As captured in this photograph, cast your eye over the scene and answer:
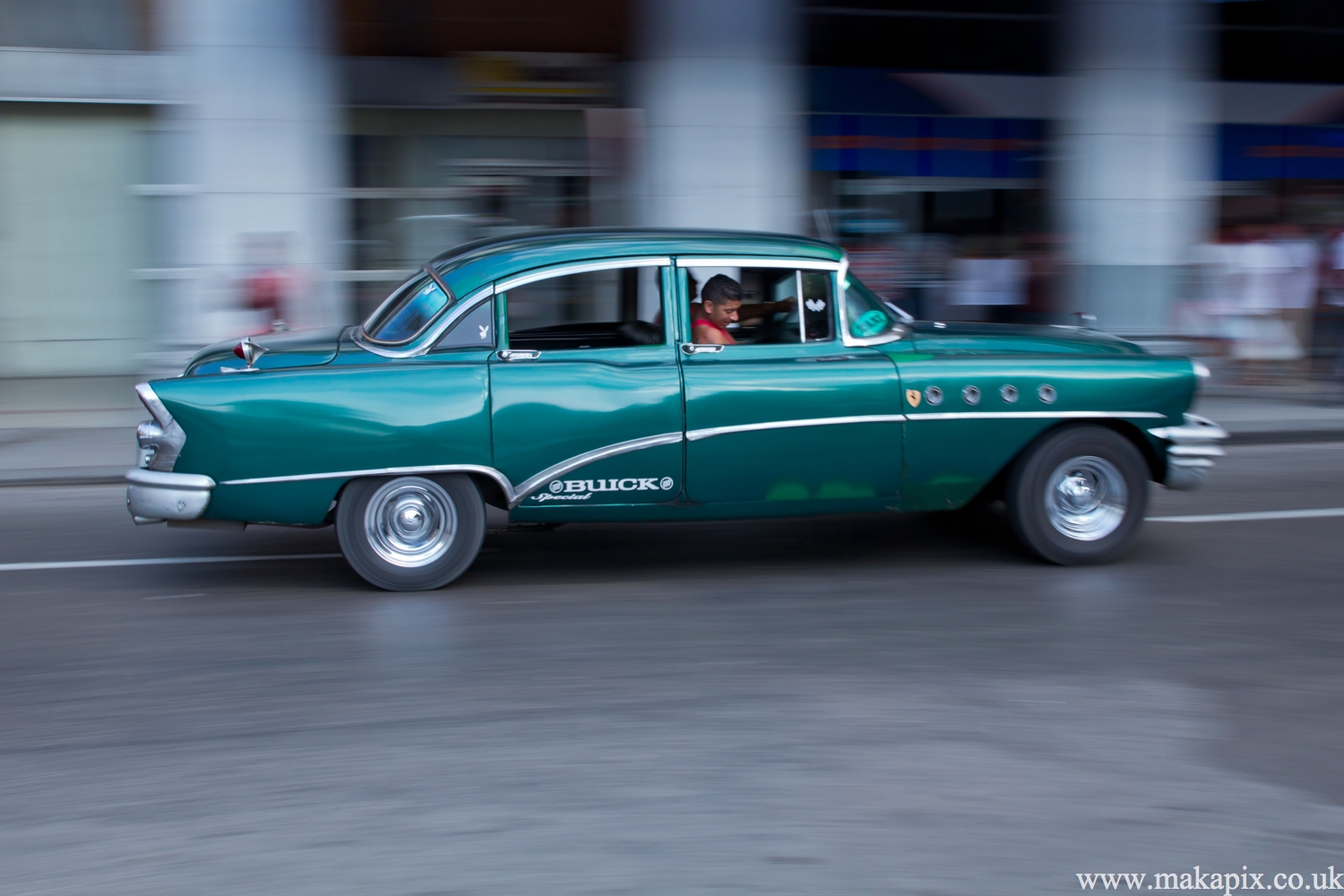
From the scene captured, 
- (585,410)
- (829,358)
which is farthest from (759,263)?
(585,410)

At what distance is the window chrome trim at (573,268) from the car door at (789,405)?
0.13 metres

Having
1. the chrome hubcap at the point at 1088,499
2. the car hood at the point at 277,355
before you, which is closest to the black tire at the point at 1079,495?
the chrome hubcap at the point at 1088,499

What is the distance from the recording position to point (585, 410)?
18.9ft

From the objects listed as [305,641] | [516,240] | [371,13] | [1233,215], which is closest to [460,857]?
[305,641]

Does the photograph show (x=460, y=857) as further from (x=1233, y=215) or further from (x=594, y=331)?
(x=1233, y=215)

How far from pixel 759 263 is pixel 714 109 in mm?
6221

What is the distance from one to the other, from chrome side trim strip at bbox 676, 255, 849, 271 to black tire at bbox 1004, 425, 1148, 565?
1.35 metres

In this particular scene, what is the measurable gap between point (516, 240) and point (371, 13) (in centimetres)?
655

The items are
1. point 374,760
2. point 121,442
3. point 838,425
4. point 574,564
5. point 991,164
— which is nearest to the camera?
point 374,760

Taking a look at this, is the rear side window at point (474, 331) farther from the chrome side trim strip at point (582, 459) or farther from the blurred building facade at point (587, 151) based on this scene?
the blurred building facade at point (587, 151)

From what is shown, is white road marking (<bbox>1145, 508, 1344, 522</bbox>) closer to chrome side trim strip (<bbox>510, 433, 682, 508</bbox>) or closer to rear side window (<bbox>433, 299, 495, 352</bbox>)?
chrome side trim strip (<bbox>510, 433, 682, 508</bbox>)

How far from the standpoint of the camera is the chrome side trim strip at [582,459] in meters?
5.77

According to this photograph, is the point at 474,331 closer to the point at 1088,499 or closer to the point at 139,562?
the point at 139,562

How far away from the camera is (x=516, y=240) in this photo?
6.21 m
